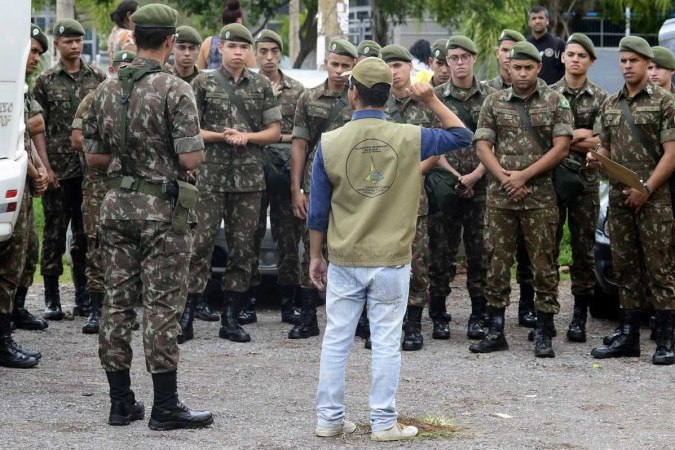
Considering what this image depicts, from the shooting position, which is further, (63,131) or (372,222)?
(63,131)

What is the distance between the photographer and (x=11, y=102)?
7484 millimetres

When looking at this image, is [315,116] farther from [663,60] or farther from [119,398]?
[119,398]

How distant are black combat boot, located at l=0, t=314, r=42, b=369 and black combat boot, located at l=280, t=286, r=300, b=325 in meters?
2.45

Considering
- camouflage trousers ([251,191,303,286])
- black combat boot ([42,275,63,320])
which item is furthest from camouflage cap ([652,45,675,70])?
black combat boot ([42,275,63,320])

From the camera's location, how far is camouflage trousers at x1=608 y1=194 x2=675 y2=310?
29.1ft

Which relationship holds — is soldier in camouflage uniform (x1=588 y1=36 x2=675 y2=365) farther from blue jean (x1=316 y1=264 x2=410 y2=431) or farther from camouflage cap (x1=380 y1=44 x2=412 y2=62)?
blue jean (x1=316 y1=264 x2=410 y2=431)

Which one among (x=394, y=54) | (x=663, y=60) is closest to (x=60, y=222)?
(x=394, y=54)

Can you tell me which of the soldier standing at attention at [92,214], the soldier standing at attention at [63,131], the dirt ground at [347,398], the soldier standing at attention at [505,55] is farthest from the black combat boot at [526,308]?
the soldier standing at attention at [63,131]

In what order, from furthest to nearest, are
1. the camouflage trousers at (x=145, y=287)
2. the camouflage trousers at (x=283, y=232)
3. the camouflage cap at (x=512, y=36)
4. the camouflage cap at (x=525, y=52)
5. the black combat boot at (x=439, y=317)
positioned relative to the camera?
the camouflage cap at (x=512, y=36)
the camouflage trousers at (x=283, y=232)
the black combat boot at (x=439, y=317)
the camouflage cap at (x=525, y=52)
the camouflage trousers at (x=145, y=287)

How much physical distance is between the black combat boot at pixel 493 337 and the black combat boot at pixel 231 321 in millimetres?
1707

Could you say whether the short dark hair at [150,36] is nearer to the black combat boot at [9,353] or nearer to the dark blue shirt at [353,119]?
the dark blue shirt at [353,119]

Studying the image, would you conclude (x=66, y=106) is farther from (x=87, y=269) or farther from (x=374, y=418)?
(x=374, y=418)

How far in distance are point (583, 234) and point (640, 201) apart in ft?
3.57

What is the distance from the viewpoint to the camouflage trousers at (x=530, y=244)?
9.09 metres
